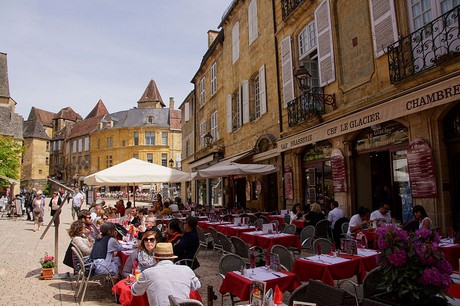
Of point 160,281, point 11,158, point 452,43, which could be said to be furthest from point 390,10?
point 11,158

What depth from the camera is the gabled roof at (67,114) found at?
6875cm

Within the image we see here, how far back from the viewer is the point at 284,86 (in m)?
12.0

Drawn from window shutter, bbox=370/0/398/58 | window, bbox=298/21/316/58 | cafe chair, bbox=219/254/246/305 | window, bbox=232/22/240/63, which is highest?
window, bbox=232/22/240/63

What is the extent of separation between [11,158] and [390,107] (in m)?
29.5

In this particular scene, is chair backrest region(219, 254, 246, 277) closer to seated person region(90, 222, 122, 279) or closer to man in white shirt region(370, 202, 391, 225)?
seated person region(90, 222, 122, 279)

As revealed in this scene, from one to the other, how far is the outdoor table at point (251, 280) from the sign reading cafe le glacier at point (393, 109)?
12.9 feet

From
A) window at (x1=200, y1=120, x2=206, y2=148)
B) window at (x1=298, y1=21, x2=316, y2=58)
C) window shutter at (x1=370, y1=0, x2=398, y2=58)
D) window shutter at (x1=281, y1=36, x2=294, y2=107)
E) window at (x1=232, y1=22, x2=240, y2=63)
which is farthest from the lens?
window at (x1=200, y1=120, x2=206, y2=148)

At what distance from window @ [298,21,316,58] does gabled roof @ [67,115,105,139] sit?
1959 inches

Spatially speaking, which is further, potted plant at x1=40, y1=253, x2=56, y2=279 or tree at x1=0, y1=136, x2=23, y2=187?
tree at x1=0, y1=136, x2=23, y2=187

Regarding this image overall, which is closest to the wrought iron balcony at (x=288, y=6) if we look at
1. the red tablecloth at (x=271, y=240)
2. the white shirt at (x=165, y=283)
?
the red tablecloth at (x=271, y=240)

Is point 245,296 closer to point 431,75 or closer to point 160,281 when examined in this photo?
point 160,281

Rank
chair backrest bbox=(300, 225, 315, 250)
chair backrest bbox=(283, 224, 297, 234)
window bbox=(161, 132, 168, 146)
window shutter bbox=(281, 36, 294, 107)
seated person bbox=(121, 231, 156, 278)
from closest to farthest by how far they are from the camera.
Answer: seated person bbox=(121, 231, 156, 278) < chair backrest bbox=(300, 225, 315, 250) < chair backrest bbox=(283, 224, 297, 234) < window shutter bbox=(281, 36, 294, 107) < window bbox=(161, 132, 168, 146)

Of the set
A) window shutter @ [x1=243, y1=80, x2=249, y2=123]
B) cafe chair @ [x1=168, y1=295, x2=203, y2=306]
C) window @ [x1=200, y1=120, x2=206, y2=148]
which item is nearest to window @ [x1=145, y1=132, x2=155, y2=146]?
window @ [x1=200, y1=120, x2=206, y2=148]

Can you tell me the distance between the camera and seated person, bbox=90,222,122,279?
519cm
